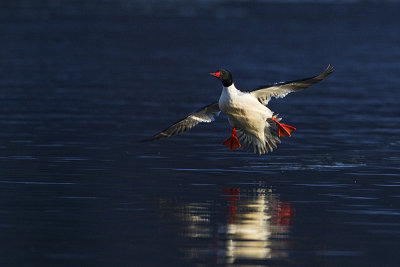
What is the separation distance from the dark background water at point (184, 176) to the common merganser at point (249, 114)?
511 millimetres

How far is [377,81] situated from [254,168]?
21119 mm

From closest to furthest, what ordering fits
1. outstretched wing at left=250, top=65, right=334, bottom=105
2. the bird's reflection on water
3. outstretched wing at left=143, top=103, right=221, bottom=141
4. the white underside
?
the bird's reflection on water < the white underside < outstretched wing at left=250, top=65, right=334, bottom=105 < outstretched wing at left=143, top=103, right=221, bottom=141

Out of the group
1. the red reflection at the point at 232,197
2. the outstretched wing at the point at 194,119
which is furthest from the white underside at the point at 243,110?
the red reflection at the point at 232,197

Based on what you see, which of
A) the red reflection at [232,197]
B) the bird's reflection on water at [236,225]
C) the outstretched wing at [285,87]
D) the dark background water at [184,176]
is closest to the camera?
the bird's reflection on water at [236,225]

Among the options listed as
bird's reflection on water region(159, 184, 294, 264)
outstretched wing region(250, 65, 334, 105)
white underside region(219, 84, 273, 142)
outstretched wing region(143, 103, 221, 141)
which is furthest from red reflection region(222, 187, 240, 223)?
outstretched wing region(143, 103, 221, 141)

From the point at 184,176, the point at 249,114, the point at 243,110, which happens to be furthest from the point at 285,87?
the point at 184,176

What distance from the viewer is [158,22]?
99688mm

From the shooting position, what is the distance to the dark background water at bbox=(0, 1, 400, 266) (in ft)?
36.7

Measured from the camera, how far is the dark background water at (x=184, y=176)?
11.2 metres

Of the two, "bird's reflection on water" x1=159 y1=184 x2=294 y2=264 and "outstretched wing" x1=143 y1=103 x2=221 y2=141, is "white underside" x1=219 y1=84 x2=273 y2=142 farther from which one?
"bird's reflection on water" x1=159 y1=184 x2=294 y2=264

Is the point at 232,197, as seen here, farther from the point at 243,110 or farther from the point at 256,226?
the point at 243,110

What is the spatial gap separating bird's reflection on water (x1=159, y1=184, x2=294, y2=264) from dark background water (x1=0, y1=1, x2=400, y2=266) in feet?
0.07

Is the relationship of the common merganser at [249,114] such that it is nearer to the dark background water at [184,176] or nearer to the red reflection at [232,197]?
the dark background water at [184,176]

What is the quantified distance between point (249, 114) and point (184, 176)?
5.11ft
